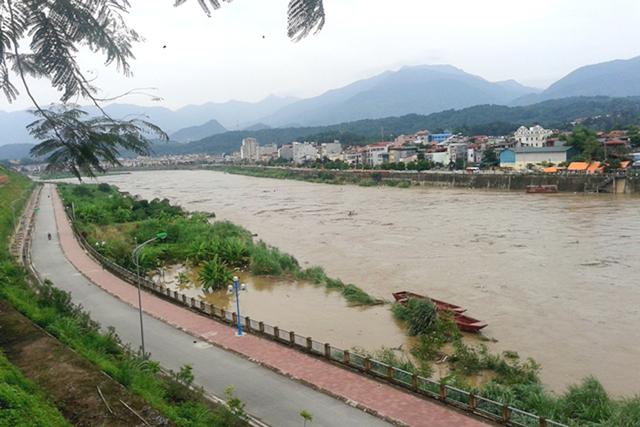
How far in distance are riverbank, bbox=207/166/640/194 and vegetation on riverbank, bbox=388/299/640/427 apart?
29.3 metres

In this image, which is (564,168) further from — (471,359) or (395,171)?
(471,359)

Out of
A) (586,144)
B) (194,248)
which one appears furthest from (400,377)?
(586,144)

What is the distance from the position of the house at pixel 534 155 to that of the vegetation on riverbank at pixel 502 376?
128ft

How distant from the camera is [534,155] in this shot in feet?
156

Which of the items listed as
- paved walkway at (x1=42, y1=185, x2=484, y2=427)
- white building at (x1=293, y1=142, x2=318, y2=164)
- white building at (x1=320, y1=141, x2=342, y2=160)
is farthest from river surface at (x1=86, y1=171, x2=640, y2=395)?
white building at (x1=293, y1=142, x2=318, y2=164)

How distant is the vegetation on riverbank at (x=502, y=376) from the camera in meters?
6.93

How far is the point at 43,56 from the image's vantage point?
7.72ft

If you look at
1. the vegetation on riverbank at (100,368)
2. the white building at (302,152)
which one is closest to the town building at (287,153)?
the white building at (302,152)

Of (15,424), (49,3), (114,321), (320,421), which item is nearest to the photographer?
(49,3)

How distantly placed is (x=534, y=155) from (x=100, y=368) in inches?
1883

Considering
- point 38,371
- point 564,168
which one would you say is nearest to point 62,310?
point 38,371

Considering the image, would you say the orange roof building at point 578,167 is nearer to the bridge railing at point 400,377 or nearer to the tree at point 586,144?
the tree at point 586,144

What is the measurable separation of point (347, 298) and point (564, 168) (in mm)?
34204

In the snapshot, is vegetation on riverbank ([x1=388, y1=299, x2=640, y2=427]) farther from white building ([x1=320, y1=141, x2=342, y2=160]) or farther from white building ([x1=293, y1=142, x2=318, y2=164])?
white building ([x1=293, y1=142, x2=318, y2=164])
